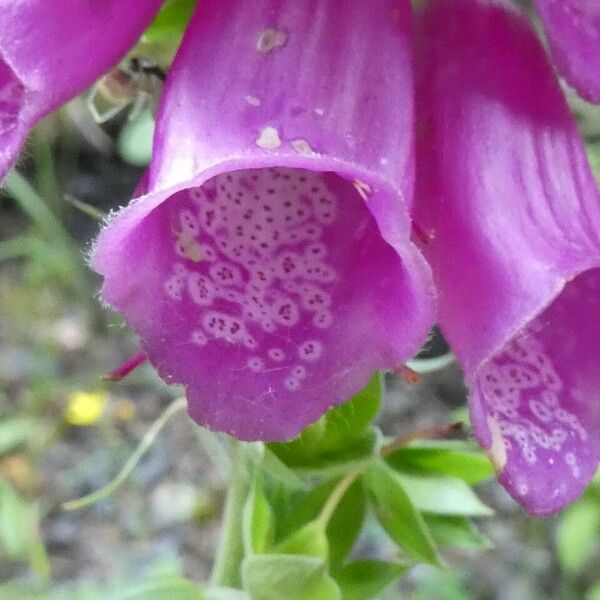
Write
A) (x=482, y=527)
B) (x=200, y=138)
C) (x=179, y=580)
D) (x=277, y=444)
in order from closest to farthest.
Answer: (x=200, y=138) → (x=277, y=444) → (x=179, y=580) → (x=482, y=527)

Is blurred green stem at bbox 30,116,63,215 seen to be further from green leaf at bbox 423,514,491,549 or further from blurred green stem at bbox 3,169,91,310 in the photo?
green leaf at bbox 423,514,491,549

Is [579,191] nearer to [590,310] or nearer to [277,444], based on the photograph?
[590,310]

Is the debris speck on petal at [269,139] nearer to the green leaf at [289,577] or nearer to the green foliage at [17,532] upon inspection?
the green leaf at [289,577]

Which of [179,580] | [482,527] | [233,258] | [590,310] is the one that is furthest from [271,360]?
[482,527]

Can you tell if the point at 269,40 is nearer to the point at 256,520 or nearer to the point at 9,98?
the point at 9,98

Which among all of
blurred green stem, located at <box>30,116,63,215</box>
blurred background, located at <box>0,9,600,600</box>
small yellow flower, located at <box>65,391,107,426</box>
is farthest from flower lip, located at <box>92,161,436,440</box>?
blurred green stem, located at <box>30,116,63,215</box>

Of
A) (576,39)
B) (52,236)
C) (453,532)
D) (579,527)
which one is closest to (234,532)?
(453,532)
